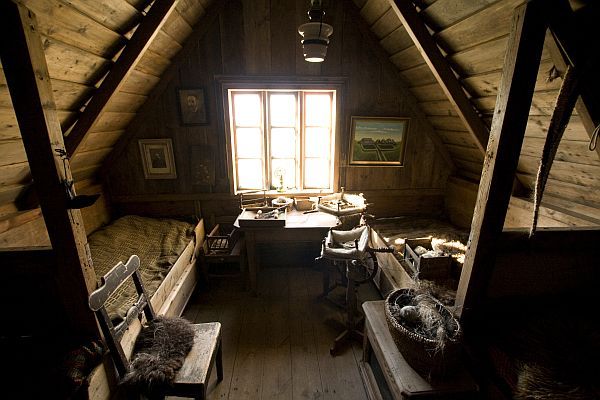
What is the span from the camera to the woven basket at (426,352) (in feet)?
4.47

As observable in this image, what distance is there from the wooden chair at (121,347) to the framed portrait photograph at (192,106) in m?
2.12

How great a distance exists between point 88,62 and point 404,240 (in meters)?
3.24

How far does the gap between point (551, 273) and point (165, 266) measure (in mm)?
2962

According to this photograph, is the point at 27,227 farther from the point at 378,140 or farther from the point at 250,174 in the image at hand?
the point at 378,140

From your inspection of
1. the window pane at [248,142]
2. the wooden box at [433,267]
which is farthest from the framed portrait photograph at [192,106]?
the wooden box at [433,267]

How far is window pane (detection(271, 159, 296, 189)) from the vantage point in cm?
374

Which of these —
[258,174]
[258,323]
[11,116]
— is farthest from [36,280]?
[258,174]

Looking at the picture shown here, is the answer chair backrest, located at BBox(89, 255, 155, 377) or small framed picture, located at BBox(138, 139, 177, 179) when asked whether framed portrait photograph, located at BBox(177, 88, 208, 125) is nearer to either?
small framed picture, located at BBox(138, 139, 177, 179)

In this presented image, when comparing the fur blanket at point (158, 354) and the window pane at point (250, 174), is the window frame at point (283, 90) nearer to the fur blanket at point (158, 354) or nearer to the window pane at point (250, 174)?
the window pane at point (250, 174)

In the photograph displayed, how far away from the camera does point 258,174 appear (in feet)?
12.5

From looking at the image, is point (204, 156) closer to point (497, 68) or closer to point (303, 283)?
point (303, 283)

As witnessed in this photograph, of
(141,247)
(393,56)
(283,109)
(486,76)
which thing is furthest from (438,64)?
(141,247)

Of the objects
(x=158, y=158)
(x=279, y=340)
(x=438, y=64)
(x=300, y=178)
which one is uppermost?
(x=438, y=64)

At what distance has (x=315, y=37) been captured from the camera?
7.80 feet
